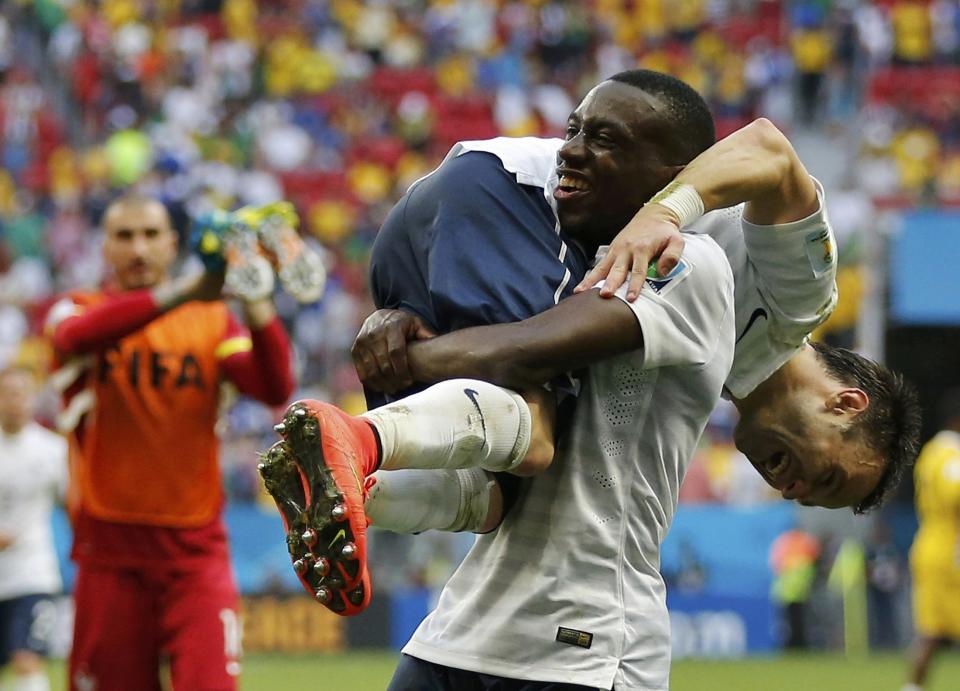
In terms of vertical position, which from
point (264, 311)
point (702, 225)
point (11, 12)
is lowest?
point (264, 311)

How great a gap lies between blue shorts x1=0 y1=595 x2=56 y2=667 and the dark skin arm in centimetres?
522

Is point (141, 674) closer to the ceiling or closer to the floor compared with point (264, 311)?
closer to the floor

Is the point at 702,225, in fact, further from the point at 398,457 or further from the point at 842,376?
the point at 398,457

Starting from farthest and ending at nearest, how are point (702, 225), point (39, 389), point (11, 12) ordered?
1. point (11, 12)
2. point (39, 389)
3. point (702, 225)

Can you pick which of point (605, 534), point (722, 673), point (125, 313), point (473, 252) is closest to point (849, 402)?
point (605, 534)

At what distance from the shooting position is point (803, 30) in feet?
65.5

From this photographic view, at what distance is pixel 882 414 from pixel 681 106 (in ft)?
3.17

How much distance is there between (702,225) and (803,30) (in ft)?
55.3

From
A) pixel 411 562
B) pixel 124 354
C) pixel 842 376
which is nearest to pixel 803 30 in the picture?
pixel 411 562

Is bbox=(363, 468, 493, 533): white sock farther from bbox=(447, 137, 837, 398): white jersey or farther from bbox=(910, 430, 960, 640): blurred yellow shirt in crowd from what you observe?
bbox=(910, 430, 960, 640): blurred yellow shirt in crowd

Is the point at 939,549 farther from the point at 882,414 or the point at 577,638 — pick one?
the point at 577,638

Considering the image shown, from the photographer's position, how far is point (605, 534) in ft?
11.4

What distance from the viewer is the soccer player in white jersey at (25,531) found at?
7.99m

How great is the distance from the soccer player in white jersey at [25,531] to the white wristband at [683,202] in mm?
5235
